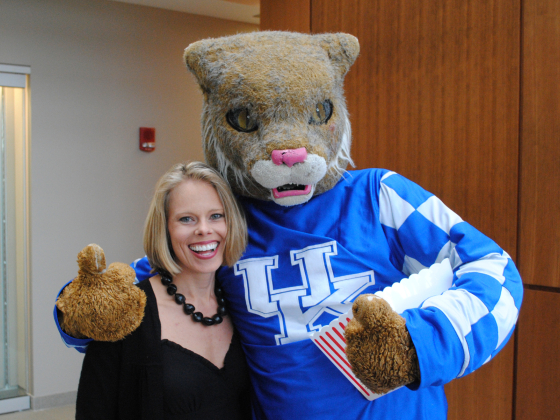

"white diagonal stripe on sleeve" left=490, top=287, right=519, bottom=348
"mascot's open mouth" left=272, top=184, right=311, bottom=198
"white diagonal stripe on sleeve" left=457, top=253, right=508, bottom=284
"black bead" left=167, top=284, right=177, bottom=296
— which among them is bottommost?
"black bead" left=167, top=284, right=177, bottom=296

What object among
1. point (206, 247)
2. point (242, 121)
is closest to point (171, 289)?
point (206, 247)

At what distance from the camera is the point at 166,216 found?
1505mm

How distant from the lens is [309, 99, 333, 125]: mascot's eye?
52.3 inches

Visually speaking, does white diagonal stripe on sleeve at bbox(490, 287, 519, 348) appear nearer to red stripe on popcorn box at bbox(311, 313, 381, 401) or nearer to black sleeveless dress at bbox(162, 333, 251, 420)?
red stripe on popcorn box at bbox(311, 313, 381, 401)

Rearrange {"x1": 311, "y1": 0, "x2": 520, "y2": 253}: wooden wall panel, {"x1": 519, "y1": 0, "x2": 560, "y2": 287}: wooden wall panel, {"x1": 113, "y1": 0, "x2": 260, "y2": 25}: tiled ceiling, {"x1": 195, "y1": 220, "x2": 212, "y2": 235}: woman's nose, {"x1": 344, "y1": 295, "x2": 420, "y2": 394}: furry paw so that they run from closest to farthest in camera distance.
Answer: {"x1": 344, "y1": 295, "x2": 420, "y2": 394}: furry paw, {"x1": 195, "y1": 220, "x2": 212, "y2": 235}: woman's nose, {"x1": 519, "y1": 0, "x2": 560, "y2": 287}: wooden wall panel, {"x1": 311, "y1": 0, "x2": 520, "y2": 253}: wooden wall panel, {"x1": 113, "y1": 0, "x2": 260, "y2": 25}: tiled ceiling

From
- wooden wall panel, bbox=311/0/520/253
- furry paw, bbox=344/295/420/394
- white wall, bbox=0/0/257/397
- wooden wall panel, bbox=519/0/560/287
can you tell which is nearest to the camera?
furry paw, bbox=344/295/420/394

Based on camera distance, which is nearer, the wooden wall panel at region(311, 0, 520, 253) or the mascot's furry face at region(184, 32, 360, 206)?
the mascot's furry face at region(184, 32, 360, 206)

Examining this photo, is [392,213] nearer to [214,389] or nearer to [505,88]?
[214,389]

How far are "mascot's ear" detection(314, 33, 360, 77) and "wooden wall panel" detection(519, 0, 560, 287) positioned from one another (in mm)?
822

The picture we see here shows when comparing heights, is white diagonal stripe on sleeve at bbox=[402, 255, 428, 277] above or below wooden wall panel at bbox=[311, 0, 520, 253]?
below

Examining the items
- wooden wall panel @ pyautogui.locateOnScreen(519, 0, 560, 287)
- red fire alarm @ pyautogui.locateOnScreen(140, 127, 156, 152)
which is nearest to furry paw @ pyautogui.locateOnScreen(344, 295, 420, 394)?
wooden wall panel @ pyautogui.locateOnScreen(519, 0, 560, 287)

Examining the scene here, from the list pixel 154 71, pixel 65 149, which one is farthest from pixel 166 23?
pixel 65 149

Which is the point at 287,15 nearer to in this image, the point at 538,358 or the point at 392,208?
the point at 392,208

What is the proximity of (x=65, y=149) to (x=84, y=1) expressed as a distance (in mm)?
1224
